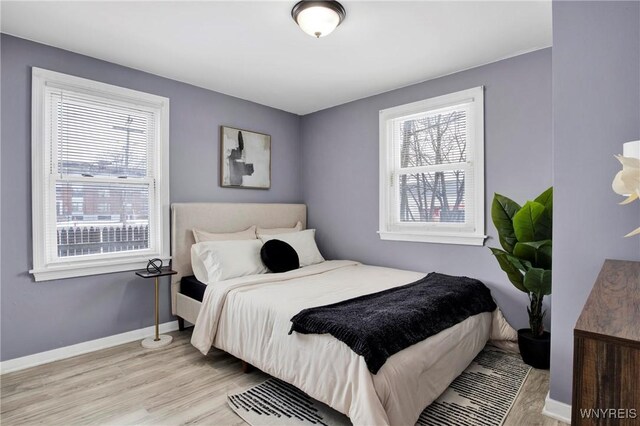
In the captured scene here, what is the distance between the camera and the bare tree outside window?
3.32m

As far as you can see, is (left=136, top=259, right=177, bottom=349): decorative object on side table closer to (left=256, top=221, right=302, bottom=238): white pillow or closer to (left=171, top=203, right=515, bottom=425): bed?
(left=171, top=203, right=515, bottom=425): bed

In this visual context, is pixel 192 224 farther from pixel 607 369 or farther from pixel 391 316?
pixel 607 369

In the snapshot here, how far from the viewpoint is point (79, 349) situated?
9.44 ft

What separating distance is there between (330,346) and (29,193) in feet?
8.59

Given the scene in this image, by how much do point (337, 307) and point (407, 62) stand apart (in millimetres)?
2274

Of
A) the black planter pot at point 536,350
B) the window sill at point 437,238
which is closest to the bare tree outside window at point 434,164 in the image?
the window sill at point 437,238

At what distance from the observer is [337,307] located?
7.20ft

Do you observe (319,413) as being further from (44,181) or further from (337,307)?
(44,181)

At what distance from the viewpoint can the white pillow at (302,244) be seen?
12.5ft

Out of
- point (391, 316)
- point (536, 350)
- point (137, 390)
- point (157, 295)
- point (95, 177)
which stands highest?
point (95, 177)

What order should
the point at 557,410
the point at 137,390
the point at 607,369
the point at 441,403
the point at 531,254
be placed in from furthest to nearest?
the point at 531,254 < the point at 137,390 < the point at 441,403 < the point at 557,410 < the point at 607,369

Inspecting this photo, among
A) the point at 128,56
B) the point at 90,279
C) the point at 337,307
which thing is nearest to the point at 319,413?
the point at 337,307

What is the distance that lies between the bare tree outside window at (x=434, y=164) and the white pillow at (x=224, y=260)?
1.68 meters

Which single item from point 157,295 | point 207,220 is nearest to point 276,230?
point 207,220
